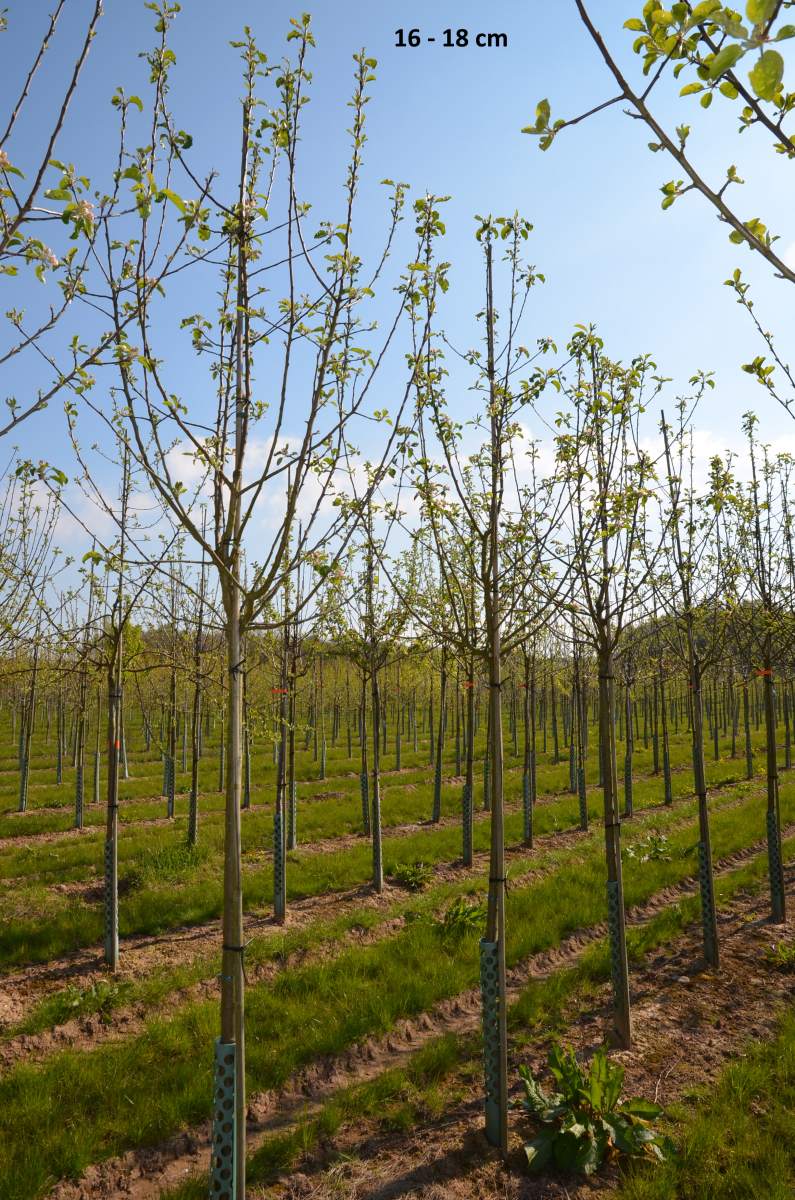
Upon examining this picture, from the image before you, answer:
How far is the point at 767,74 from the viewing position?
123 cm

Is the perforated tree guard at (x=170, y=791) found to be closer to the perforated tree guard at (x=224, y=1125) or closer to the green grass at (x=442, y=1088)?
the green grass at (x=442, y=1088)

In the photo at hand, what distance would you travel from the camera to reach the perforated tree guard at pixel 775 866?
827cm

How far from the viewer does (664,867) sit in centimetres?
1039

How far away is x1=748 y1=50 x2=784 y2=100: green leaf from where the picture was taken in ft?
4.00

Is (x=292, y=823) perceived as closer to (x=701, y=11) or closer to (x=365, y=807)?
(x=365, y=807)

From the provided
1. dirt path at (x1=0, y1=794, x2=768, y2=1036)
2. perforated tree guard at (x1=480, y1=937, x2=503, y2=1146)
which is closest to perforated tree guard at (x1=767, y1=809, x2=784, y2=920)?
dirt path at (x1=0, y1=794, x2=768, y2=1036)

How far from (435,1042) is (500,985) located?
1.99 metres

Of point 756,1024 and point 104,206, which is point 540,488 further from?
point 756,1024

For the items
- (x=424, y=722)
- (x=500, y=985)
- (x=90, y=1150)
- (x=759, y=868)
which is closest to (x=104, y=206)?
(x=500, y=985)

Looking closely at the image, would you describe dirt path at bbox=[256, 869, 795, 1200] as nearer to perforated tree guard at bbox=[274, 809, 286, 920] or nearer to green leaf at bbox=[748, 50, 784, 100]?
perforated tree guard at bbox=[274, 809, 286, 920]

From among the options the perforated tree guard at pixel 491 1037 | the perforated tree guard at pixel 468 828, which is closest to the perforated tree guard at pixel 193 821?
the perforated tree guard at pixel 468 828

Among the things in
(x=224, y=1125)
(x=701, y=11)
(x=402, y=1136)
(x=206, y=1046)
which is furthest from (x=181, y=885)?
(x=701, y=11)

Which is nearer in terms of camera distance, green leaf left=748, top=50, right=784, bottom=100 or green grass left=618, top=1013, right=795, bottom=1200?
green leaf left=748, top=50, right=784, bottom=100

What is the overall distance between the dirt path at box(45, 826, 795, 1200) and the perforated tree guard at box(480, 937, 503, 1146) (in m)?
0.23
